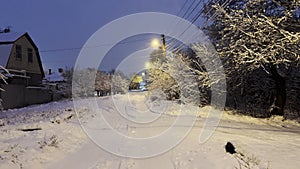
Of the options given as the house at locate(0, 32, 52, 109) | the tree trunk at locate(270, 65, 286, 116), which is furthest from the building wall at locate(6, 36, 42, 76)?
the tree trunk at locate(270, 65, 286, 116)

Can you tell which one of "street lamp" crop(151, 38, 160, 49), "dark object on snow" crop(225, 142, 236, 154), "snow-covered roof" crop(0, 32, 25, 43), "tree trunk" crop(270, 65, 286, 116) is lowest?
"dark object on snow" crop(225, 142, 236, 154)

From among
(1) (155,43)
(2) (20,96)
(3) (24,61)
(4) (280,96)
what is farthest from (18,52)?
(4) (280,96)

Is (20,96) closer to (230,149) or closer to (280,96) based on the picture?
(280,96)

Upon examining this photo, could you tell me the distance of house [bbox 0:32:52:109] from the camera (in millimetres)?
29234

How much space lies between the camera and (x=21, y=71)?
31.5 meters

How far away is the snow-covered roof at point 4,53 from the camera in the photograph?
30.2 m

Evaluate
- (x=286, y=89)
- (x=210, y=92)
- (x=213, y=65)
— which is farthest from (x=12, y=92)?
(x=286, y=89)

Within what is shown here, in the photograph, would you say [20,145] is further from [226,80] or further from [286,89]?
[286,89]

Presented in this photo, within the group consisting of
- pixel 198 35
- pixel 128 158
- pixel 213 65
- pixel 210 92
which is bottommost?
pixel 128 158

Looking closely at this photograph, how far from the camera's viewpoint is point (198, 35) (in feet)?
57.6

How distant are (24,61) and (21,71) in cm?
237

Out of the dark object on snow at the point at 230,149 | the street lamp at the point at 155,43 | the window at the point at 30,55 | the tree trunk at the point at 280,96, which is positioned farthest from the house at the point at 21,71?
the dark object on snow at the point at 230,149

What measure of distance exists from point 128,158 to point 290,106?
13.8m

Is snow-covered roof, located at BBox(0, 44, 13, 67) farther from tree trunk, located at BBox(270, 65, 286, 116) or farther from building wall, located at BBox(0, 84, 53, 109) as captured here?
tree trunk, located at BBox(270, 65, 286, 116)
